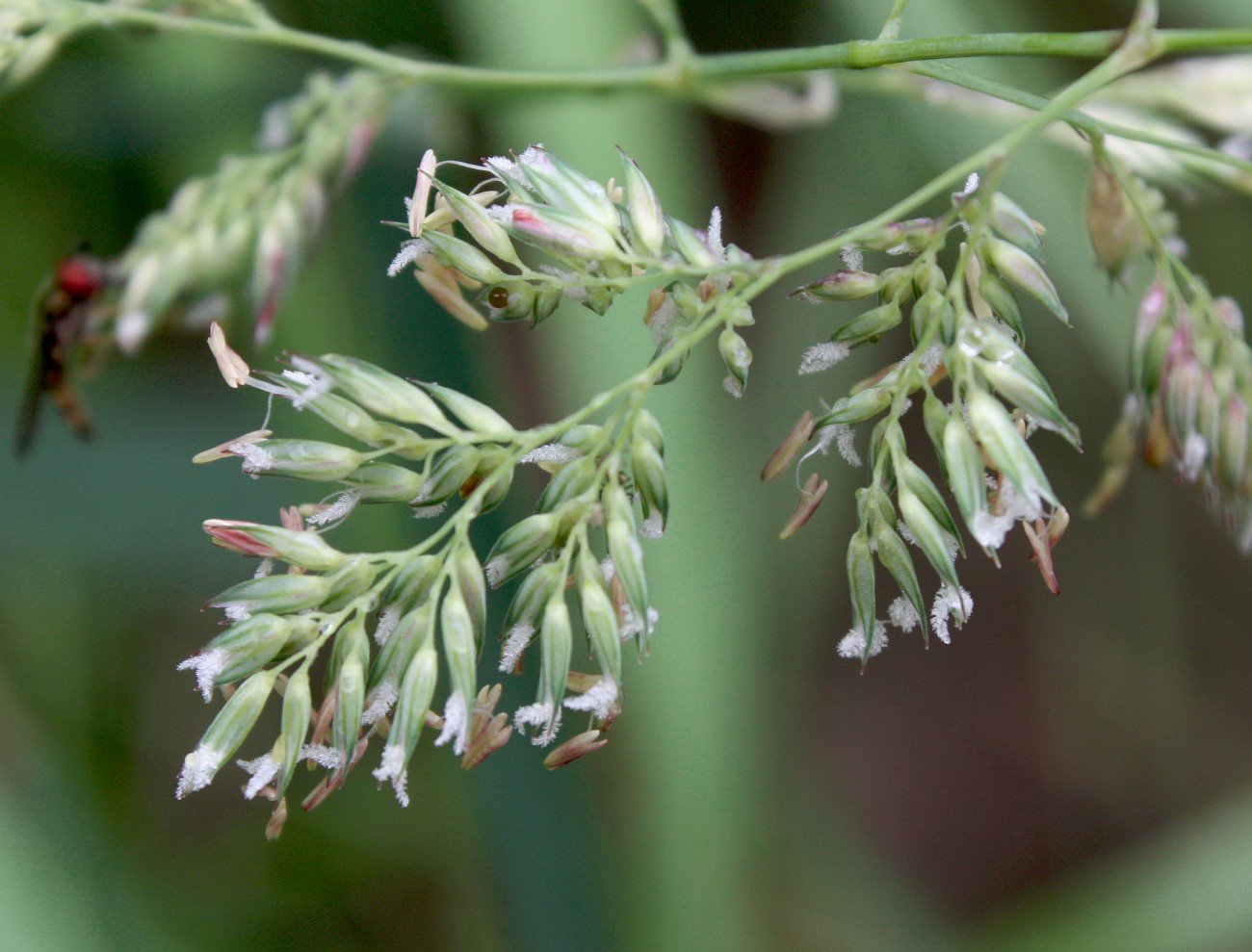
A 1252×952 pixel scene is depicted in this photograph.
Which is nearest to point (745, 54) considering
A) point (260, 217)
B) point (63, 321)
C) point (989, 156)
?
point (989, 156)

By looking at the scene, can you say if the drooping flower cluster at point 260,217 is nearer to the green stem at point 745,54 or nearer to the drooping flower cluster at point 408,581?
the green stem at point 745,54

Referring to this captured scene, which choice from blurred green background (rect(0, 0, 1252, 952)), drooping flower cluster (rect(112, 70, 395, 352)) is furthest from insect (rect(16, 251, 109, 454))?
blurred green background (rect(0, 0, 1252, 952))

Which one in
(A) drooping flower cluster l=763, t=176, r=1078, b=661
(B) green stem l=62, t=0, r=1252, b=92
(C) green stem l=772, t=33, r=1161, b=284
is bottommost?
(A) drooping flower cluster l=763, t=176, r=1078, b=661

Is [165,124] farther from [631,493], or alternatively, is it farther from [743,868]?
[743,868]

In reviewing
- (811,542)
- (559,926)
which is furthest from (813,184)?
(559,926)

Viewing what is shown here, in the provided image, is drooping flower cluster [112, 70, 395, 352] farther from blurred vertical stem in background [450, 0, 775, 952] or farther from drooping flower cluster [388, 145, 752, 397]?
blurred vertical stem in background [450, 0, 775, 952]

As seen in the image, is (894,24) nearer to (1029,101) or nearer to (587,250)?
(1029,101)
